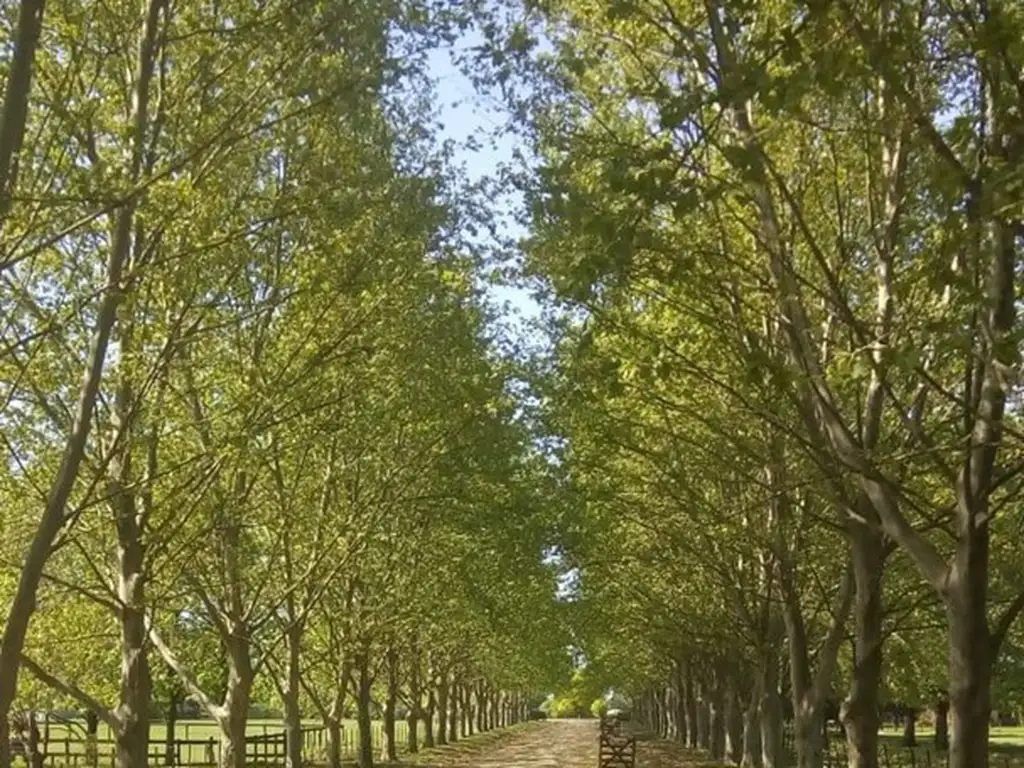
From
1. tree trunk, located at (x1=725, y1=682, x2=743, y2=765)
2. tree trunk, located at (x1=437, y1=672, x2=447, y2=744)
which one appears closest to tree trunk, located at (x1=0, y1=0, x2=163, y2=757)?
tree trunk, located at (x1=725, y1=682, x2=743, y2=765)

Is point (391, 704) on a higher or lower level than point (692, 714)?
higher

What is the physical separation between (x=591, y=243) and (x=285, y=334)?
865 centimetres

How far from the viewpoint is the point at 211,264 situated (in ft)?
40.4

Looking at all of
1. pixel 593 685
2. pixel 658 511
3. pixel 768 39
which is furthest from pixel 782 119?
pixel 593 685

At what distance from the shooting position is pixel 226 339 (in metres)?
16.1

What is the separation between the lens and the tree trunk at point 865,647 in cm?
1238

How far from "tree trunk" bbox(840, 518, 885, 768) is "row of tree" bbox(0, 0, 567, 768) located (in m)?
5.72

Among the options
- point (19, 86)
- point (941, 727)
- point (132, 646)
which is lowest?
point (941, 727)

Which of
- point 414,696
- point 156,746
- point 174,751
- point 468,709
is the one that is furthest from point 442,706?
point 468,709

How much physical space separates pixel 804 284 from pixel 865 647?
15.5 feet

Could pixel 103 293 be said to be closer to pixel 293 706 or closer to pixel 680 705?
pixel 293 706

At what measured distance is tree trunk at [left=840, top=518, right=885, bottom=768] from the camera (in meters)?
12.4

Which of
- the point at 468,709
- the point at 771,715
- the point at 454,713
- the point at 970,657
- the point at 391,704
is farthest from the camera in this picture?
the point at 468,709

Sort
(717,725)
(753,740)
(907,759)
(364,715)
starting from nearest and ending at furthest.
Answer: (753,740), (364,715), (907,759), (717,725)
